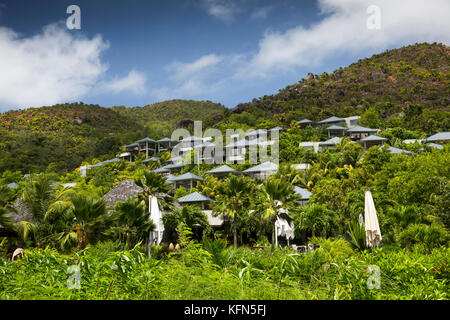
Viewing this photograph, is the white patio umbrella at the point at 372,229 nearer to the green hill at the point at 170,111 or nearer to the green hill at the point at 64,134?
the green hill at the point at 64,134

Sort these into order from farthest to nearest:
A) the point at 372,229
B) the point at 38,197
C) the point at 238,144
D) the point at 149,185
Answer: the point at 238,144 < the point at 38,197 < the point at 149,185 < the point at 372,229

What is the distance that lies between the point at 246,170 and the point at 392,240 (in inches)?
1202

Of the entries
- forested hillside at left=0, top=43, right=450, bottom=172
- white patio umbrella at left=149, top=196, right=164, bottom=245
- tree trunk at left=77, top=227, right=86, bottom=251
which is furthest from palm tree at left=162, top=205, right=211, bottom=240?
forested hillside at left=0, top=43, right=450, bottom=172

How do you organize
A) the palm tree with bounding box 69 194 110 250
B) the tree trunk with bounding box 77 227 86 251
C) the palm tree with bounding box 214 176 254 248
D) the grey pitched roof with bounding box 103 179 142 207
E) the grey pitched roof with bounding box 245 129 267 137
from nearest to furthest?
the palm tree with bounding box 69 194 110 250
the tree trunk with bounding box 77 227 86 251
the palm tree with bounding box 214 176 254 248
the grey pitched roof with bounding box 103 179 142 207
the grey pitched roof with bounding box 245 129 267 137

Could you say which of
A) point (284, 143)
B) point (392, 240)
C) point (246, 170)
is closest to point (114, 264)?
point (392, 240)

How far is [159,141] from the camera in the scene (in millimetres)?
70312

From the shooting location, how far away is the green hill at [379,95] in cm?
6725

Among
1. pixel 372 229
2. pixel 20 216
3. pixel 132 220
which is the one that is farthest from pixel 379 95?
pixel 20 216

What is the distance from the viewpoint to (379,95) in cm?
8594

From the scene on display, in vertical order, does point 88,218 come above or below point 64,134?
below

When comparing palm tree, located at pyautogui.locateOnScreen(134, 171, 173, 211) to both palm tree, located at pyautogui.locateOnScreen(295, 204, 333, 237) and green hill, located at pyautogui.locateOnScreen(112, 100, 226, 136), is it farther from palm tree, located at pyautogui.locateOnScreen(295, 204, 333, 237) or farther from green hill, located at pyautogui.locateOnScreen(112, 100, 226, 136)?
green hill, located at pyautogui.locateOnScreen(112, 100, 226, 136)

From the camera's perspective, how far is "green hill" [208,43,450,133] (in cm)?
6725

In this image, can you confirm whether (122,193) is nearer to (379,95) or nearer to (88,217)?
(88,217)

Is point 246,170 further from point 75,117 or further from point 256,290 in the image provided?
point 75,117
